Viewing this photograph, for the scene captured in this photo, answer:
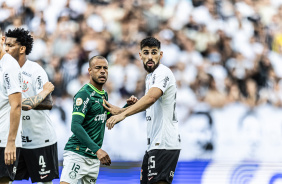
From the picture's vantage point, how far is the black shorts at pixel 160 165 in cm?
488

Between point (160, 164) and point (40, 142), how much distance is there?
160 centimetres

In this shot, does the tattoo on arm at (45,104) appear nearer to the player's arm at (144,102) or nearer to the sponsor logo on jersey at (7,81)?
the sponsor logo on jersey at (7,81)

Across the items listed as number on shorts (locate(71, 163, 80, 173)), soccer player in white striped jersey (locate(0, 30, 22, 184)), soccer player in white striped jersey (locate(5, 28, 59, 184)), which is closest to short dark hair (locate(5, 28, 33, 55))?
soccer player in white striped jersey (locate(5, 28, 59, 184))

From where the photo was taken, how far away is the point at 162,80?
193 inches

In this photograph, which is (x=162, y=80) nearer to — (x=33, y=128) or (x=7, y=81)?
(x=7, y=81)

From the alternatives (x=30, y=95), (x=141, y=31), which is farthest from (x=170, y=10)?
(x=30, y=95)

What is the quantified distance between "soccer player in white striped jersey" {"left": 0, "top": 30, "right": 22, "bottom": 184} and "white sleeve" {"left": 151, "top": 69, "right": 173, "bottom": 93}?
4.39ft

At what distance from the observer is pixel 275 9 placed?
823 centimetres

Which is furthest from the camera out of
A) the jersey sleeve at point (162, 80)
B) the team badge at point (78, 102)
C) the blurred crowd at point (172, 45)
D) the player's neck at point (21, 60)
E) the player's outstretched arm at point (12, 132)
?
the blurred crowd at point (172, 45)

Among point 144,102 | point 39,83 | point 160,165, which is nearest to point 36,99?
point 39,83

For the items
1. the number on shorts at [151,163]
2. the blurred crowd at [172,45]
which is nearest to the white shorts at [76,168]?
the number on shorts at [151,163]

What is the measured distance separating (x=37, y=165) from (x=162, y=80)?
1.88m

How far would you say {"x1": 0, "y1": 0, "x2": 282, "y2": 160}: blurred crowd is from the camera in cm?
798

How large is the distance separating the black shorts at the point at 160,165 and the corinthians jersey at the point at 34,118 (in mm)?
1438
